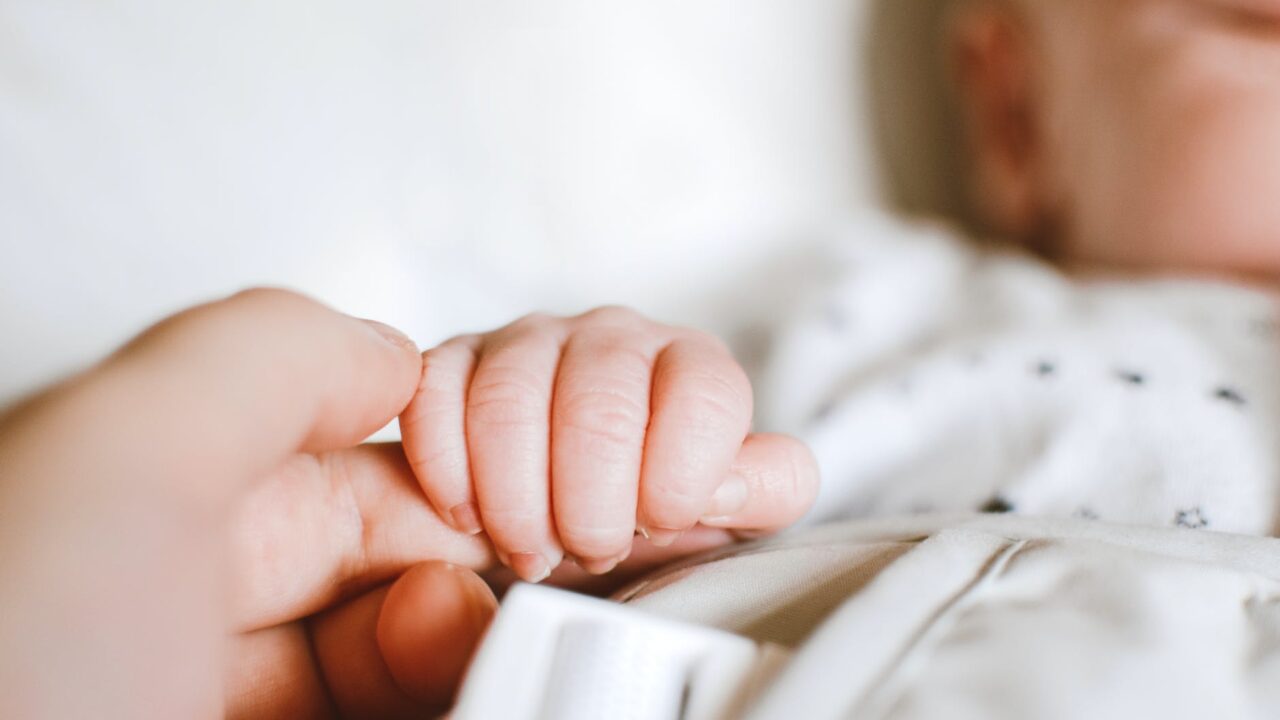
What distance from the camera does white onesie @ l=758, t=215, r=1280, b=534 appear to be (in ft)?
1.83

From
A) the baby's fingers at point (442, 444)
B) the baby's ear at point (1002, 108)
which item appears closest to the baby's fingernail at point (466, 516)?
the baby's fingers at point (442, 444)

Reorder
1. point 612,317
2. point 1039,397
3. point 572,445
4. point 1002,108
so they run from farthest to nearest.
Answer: point 1002,108 → point 1039,397 → point 612,317 → point 572,445

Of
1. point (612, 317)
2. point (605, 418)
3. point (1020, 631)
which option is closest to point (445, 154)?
point (612, 317)

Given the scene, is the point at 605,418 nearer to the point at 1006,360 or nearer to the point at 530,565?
the point at 530,565

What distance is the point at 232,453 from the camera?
0.29m

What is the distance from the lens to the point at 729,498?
0.46 m

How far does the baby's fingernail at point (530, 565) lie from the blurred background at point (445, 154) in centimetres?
31

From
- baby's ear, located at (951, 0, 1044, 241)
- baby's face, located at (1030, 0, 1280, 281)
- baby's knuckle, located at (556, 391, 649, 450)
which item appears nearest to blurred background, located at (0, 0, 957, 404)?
baby's ear, located at (951, 0, 1044, 241)

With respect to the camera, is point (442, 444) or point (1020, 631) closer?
point (1020, 631)

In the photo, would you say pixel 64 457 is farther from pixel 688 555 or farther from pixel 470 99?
pixel 470 99

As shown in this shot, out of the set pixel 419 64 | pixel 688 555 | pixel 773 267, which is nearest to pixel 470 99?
pixel 419 64

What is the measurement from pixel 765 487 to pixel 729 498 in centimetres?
2

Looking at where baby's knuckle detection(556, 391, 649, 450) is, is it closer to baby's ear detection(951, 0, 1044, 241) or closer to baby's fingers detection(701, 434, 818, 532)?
baby's fingers detection(701, 434, 818, 532)

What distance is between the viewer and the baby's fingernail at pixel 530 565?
16.4 inches
